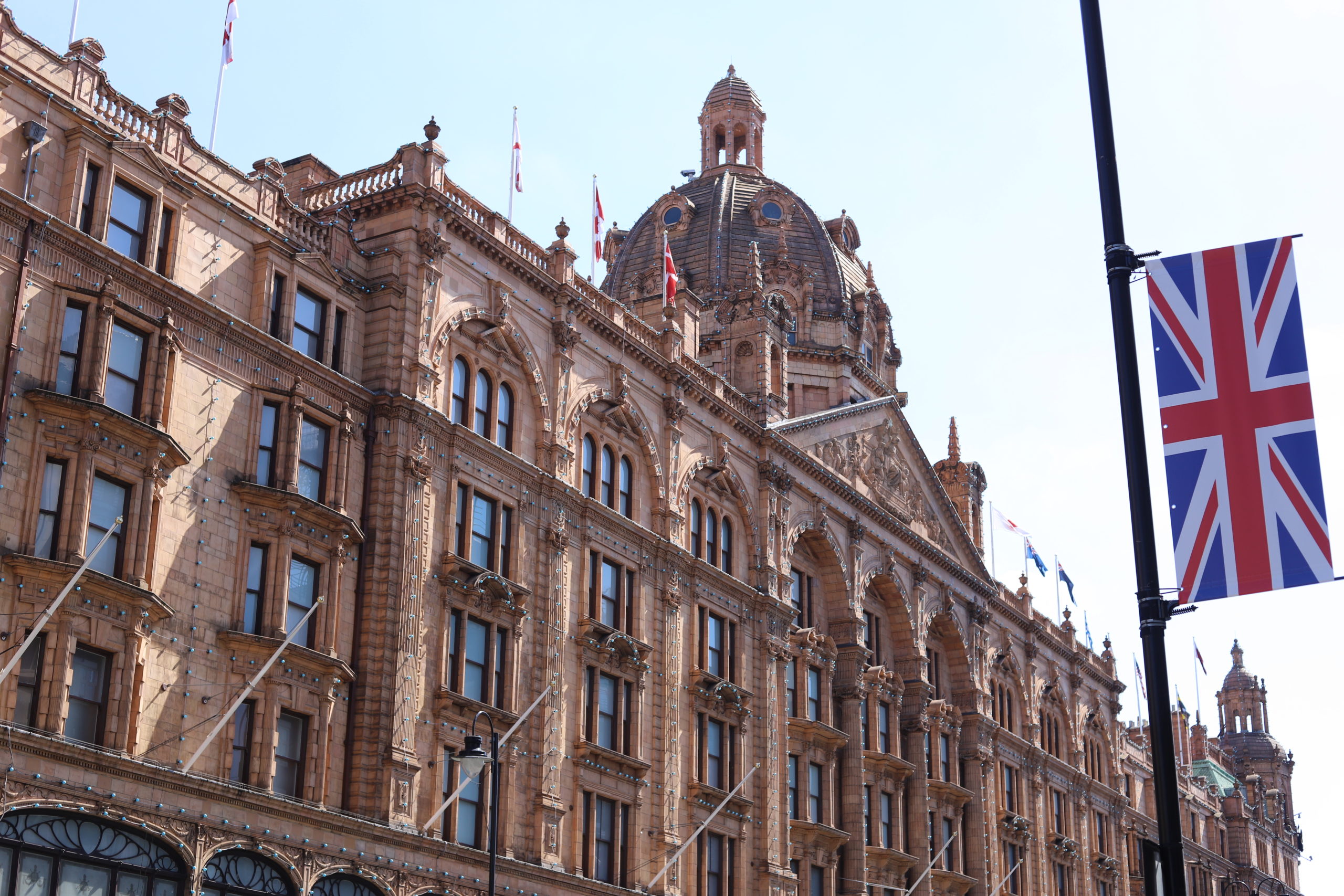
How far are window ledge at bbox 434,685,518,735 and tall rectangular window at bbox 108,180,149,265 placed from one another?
13.2 meters

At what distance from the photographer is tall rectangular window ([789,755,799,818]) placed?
61.3 metres

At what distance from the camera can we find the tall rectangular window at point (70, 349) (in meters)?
36.2

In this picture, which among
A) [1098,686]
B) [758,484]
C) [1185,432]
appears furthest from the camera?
[1098,686]

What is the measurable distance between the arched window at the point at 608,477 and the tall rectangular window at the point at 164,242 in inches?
689

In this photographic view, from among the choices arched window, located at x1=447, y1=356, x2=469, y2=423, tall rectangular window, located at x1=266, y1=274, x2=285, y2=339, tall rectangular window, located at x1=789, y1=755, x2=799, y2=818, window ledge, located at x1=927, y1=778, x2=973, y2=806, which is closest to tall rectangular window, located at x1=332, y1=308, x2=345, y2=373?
tall rectangular window, located at x1=266, y1=274, x2=285, y2=339

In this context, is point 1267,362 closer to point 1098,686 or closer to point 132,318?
point 132,318

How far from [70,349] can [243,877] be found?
12.0 m

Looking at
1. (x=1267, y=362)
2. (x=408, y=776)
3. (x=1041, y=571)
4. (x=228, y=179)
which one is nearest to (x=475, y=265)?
(x=228, y=179)

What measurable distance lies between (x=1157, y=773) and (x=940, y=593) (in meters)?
61.2

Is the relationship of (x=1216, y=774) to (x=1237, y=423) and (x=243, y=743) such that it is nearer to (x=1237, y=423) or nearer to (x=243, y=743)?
(x=243, y=743)

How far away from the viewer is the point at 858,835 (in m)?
64.8

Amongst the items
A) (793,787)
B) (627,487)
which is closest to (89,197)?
(627,487)

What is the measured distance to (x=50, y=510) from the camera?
115 feet

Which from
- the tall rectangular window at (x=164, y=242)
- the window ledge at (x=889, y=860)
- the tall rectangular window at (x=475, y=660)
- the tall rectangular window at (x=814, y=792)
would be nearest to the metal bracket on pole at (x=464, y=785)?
the tall rectangular window at (x=475, y=660)
